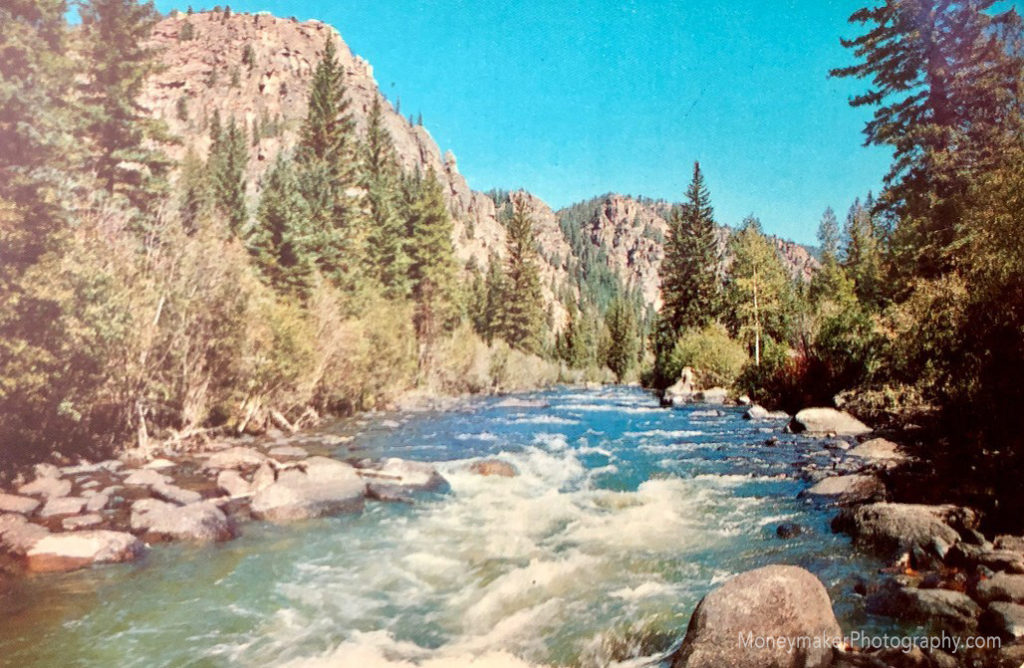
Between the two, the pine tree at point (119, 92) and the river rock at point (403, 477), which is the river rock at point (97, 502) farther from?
the pine tree at point (119, 92)

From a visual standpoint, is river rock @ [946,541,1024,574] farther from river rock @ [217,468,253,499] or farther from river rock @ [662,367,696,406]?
river rock @ [662,367,696,406]

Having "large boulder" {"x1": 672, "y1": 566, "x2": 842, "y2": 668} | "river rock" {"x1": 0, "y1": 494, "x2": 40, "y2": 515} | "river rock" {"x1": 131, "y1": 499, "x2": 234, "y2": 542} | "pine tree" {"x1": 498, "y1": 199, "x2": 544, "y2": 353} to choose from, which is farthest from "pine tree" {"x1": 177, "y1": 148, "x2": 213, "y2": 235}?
"large boulder" {"x1": 672, "y1": 566, "x2": 842, "y2": 668}

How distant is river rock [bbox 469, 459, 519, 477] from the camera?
16.5m

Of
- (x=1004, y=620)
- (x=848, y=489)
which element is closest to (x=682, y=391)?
(x=848, y=489)

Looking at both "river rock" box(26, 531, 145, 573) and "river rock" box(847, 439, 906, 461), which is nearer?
"river rock" box(26, 531, 145, 573)

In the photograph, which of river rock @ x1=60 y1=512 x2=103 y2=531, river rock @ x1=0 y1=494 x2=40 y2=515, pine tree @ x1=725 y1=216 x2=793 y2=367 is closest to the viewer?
river rock @ x1=60 y1=512 x2=103 y2=531

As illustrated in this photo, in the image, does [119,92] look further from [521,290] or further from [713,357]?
[521,290]

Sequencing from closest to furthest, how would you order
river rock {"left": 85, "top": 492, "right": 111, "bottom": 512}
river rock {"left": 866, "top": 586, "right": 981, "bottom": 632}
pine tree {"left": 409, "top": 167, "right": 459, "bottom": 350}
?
1. river rock {"left": 866, "top": 586, "right": 981, "bottom": 632}
2. river rock {"left": 85, "top": 492, "right": 111, "bottom": 512}
3. pine tree {"left": 409, "top": 167, "right": 459, "bottom": 350}

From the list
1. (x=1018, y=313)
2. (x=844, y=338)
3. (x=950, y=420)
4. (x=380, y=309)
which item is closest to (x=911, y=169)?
(x=844, y=338)

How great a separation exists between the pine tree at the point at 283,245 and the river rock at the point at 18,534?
77.5 ft

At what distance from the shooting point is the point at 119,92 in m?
29.2

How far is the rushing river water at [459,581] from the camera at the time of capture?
6945mm

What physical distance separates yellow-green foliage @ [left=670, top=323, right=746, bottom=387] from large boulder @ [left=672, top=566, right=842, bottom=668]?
123ft

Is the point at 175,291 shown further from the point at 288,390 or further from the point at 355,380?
the point at 355,380
